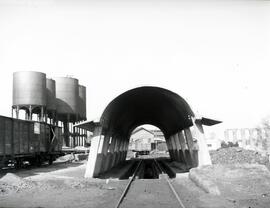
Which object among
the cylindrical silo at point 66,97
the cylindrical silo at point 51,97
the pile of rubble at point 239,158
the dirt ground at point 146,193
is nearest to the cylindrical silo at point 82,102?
the cylindrical silo at point 66,97

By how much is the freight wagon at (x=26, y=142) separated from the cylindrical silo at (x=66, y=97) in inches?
630

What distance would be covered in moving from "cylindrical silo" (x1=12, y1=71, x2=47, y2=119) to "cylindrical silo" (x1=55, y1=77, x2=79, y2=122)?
675cm

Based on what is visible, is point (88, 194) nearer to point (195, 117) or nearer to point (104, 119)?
point (104, 119)

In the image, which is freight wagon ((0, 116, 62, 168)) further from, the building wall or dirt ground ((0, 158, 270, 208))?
the building wall

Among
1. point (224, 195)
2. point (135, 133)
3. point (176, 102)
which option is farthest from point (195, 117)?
point (135, 133)

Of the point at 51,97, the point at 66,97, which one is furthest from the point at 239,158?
the point at 66,97

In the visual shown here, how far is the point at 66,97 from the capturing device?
48188 millimetres

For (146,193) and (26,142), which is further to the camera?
(26,142)

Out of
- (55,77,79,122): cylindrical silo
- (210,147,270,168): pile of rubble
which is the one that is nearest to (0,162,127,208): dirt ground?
(210,147,270,168): pile of rubble

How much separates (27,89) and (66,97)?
912 centimetres

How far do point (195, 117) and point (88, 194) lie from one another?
23.2 ft

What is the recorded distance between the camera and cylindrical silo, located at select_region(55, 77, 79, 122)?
47.5m

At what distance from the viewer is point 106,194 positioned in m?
11.7

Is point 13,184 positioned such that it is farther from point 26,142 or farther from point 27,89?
point 27,89
